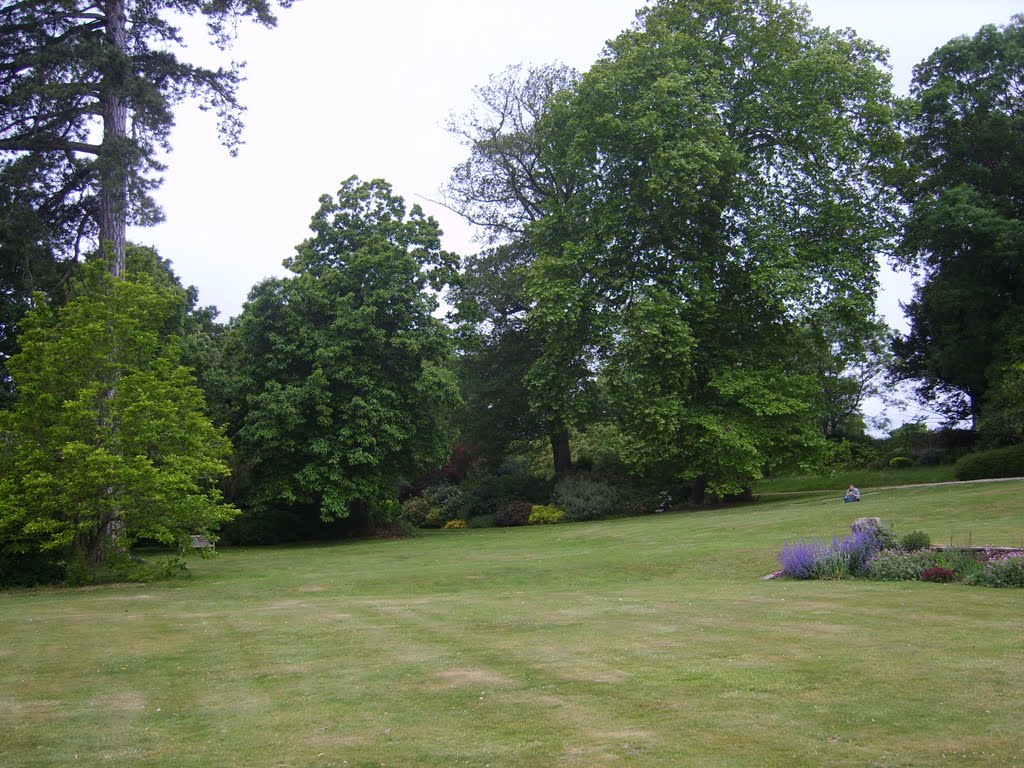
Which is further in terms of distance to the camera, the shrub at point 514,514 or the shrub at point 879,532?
the shrub at point 514,514

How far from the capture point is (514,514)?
1499 inches

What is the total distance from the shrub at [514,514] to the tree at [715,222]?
19.9 ft

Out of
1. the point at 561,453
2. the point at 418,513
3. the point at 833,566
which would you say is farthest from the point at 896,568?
the point at 418,513

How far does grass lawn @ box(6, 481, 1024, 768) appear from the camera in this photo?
5879mm

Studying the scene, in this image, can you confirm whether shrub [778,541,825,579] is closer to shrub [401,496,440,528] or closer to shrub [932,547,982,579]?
A: shrub [932,547,982,579]

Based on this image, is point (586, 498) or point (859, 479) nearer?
point (586, 498)

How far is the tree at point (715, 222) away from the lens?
1207 inches

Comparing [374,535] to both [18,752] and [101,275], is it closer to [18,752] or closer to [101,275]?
[101,275]

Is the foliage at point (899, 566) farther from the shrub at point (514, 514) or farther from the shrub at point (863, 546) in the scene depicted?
the shrub at point (514, 514)

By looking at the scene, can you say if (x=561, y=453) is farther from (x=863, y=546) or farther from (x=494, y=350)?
(x=863, y=546)

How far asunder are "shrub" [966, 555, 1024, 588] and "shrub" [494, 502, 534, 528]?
991 inches

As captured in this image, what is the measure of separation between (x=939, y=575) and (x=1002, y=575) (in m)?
1.03

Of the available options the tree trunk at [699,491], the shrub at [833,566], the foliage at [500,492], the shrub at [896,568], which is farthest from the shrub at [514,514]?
the shrub at [896,568]

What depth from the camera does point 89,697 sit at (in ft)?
25.5
